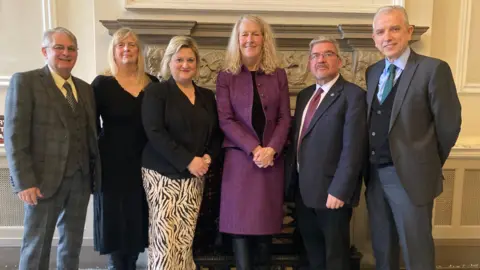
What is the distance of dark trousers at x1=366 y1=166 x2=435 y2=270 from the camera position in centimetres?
184

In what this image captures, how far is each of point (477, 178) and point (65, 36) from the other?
8.74 ft

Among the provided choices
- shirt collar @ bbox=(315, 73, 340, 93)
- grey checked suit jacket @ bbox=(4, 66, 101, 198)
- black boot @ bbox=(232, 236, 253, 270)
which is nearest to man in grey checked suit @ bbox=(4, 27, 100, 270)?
grey checked suit jacket @ bbox=(4, 66, 101, 198)

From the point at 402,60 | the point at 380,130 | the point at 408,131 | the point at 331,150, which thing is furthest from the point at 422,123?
the point at 331,150

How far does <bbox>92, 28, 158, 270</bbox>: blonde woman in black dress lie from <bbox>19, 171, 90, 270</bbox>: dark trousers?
126 mm

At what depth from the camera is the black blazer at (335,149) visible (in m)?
1.88

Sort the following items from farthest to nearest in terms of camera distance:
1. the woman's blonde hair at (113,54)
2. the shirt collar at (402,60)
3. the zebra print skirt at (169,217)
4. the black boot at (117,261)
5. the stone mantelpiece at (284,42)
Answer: the stone mantelpiece at (284,42)
the black boot at (117,261)
the woman's blonde hair at (113,54)
the zebra print skirt at (169,217)
the shirt collar at (402,60)

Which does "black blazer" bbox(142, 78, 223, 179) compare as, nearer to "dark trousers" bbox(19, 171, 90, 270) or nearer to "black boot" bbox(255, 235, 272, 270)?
"dark trousers" bbox(19, 171, 90, 270)

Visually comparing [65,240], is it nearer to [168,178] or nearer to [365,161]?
[168,178]

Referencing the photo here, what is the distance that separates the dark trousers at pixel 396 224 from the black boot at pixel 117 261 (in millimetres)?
1325

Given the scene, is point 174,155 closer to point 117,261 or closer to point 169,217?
point 169,217

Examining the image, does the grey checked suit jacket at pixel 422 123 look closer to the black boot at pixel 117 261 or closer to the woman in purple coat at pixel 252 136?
the woman in purple coat at pixel 252 136

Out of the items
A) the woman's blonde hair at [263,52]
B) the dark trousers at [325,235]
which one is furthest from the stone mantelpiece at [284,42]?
the dark trousers at [325,235]

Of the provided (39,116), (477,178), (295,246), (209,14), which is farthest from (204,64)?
(477,178)

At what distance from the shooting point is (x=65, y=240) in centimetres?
198
